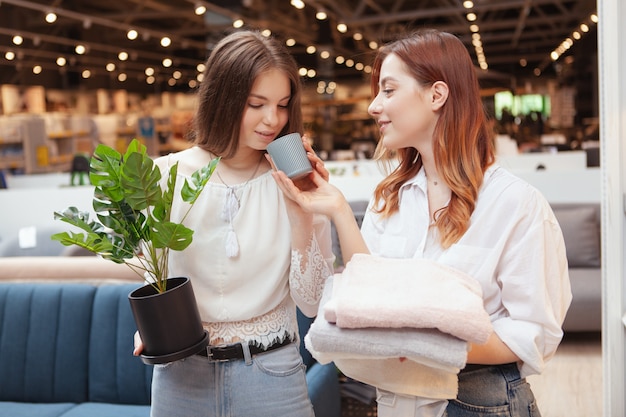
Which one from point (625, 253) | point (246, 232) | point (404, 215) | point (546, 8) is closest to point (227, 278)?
point (246, 232)

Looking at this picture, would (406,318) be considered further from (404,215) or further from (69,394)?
(69,394)

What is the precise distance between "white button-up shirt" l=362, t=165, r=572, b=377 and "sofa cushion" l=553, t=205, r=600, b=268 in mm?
4512

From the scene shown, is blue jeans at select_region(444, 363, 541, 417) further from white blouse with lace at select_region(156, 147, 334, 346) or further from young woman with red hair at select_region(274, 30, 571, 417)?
white blouse with lace at select_region(156, 147, 334, 346)

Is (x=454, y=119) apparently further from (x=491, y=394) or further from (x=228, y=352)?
(x=228, y=352)

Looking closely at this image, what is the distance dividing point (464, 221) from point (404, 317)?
0.98 feet

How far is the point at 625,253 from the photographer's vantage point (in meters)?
1.68

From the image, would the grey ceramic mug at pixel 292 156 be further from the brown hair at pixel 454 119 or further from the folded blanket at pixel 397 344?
the folded blanket at pixel 397 344

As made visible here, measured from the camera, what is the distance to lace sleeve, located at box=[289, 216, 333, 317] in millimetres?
1559

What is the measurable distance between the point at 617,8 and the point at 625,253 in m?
0.57

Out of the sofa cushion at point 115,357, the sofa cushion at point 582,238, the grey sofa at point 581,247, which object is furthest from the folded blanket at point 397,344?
the sofa cushion at point 582,238

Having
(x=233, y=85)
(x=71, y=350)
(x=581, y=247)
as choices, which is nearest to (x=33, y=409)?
(x=71, y=350)

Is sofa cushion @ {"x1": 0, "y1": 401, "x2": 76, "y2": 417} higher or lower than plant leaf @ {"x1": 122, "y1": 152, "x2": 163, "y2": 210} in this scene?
lower

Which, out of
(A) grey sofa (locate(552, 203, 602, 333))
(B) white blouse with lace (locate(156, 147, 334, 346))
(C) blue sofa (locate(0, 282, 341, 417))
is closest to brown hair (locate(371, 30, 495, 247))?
(B) white blouse with lace (locate(156, 147, 334, 346))

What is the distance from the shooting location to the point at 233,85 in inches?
62.3
